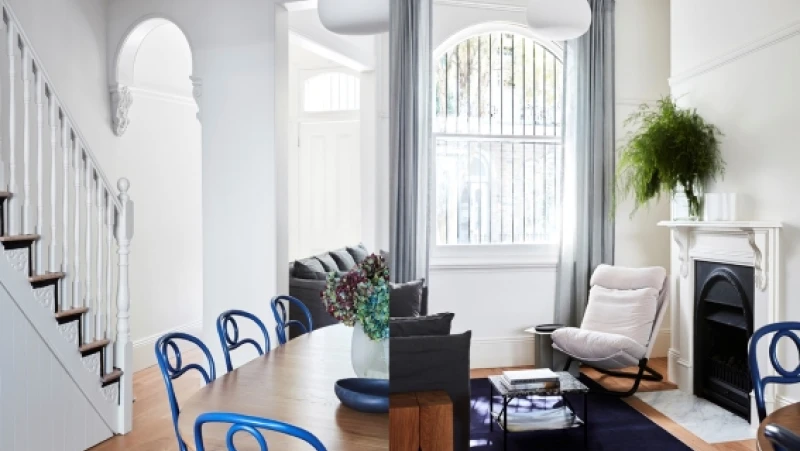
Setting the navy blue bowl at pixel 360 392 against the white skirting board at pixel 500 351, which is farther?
the white skirting board at pixel 500 351

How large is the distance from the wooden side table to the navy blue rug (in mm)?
479

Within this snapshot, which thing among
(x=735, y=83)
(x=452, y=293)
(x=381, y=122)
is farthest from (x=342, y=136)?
(x=735, y=83)

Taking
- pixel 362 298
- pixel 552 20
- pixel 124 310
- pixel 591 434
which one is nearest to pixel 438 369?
pixel 362 298

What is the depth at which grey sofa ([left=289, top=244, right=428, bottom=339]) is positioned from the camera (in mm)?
339

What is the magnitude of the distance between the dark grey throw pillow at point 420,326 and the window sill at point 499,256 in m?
0.21

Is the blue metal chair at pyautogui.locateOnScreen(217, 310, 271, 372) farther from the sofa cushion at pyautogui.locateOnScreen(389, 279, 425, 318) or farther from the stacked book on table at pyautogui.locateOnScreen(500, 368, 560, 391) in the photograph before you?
the stacked book on table at pyautogui.locateOnScreen(500, 368, 560, 391)

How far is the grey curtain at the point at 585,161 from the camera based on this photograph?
69cm

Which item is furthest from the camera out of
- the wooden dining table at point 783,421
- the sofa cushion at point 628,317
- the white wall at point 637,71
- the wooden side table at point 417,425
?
the sofa cushion at point 628,317

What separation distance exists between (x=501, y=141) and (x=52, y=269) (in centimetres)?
60

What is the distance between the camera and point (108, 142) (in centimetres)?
34

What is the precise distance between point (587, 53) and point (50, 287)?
27.0 inches

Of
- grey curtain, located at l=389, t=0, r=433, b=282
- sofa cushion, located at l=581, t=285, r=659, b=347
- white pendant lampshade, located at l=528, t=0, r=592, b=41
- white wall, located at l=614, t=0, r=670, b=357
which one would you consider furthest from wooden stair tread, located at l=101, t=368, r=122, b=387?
sofa cushion, located at l=581, t=285, r=659, b=347

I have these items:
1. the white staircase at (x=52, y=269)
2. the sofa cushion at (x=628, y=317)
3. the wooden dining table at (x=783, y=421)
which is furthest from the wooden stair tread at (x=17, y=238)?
the sofa cushion at (x=628, y=317)

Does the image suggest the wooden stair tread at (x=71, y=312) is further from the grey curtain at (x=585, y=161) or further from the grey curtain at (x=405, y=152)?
the grey curtain at (x=585, y=161)
